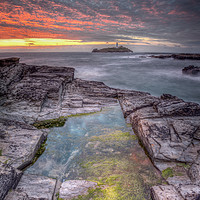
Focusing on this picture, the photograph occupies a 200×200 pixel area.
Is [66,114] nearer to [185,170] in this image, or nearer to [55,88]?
[55,88]

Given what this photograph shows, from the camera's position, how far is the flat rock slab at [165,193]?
416cm

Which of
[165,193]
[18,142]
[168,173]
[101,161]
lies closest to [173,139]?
[168,173]

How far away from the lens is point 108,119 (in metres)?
10.2

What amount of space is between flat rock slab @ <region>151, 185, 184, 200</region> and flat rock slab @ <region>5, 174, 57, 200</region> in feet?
11.0

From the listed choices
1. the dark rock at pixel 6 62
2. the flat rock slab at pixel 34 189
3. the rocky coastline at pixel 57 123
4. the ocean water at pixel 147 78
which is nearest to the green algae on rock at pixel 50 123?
the rocky coastline at pixel 57 123

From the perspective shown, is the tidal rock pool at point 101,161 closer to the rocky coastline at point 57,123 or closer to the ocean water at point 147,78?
the rocky coastline at point 57,123

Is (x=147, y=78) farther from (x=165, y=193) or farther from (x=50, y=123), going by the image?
(x=165, y=193)

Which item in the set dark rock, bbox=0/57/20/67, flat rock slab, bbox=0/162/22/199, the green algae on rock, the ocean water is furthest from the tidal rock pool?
dark rock, bbox=0/57/20/67

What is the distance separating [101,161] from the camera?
249 inches

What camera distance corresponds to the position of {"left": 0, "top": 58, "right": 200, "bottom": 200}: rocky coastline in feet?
14.9

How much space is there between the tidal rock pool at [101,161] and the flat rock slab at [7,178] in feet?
3.33

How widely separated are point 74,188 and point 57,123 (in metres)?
5.29

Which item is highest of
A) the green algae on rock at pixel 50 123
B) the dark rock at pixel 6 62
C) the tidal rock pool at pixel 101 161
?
the dark rock at pixel 6 62

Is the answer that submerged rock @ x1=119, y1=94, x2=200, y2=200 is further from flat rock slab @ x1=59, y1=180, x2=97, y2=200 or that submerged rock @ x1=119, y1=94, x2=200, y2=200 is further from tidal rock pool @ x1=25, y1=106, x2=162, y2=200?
flat rock slab @ x1=59, y1=180, x2=97, y2=200
